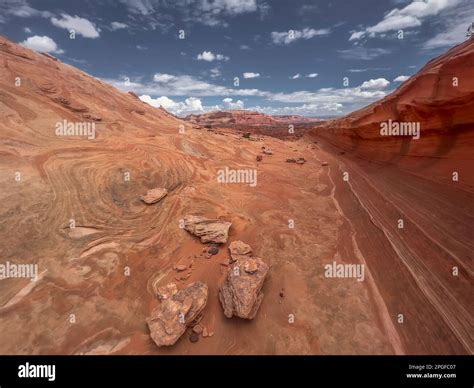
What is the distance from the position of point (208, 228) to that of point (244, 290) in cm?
315

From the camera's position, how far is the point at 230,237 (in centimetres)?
875

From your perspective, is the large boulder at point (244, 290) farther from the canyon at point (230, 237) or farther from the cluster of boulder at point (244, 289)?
the canyon at point (230, 237)

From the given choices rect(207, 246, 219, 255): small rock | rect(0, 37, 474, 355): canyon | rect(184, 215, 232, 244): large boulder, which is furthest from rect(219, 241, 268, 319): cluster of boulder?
rect(184, 215, 232, 244): large boulder

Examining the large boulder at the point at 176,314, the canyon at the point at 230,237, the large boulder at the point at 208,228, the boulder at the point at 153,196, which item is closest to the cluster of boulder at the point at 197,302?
the large boulder at the point at 176,314

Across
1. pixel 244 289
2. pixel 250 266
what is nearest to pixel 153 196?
pixel 250 266

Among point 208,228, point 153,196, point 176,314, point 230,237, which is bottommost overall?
point 176,314

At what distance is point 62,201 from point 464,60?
17.1m

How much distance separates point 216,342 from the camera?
525cm

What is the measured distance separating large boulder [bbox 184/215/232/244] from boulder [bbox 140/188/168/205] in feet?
6.08

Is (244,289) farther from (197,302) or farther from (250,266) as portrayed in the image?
(197,302)

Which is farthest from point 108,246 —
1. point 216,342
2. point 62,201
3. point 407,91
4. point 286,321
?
point 407,91

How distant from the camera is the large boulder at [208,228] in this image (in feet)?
26.9

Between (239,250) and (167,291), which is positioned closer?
(167,291)

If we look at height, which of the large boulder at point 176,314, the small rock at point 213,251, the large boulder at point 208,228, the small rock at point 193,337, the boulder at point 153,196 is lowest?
the small rock at point 193,337
